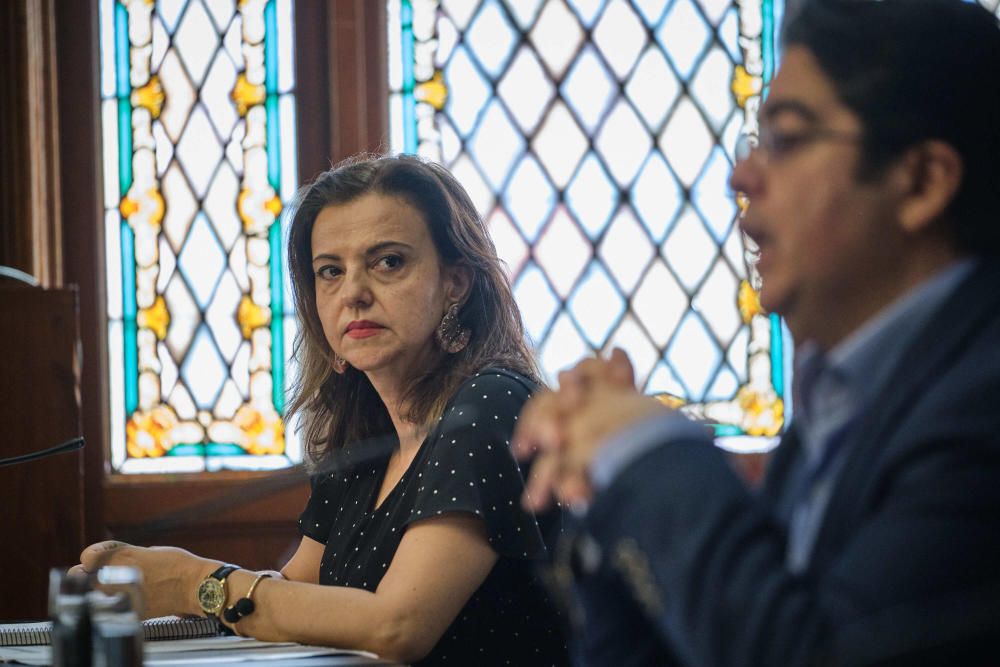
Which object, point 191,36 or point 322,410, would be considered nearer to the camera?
point 322,410

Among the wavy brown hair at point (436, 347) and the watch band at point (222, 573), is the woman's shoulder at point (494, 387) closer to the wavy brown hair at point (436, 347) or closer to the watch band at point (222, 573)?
the wavy brown hair at point (436, 347)

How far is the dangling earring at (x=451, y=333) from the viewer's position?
6.78 ft

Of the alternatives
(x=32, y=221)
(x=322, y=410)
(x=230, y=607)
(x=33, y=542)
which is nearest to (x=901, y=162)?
(x=230, y=607)

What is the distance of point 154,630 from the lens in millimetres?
1715

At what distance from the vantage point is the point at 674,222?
3.59m

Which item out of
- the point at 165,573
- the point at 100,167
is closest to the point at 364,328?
the point at 165,573

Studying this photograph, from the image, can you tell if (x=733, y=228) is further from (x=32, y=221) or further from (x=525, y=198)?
(x=32, y=221)

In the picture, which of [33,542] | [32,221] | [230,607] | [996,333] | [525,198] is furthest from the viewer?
[525,198]

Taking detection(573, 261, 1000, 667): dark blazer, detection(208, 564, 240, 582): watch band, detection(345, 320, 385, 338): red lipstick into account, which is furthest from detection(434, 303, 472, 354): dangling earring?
detection(573, 261, 1000, 667): dark blazer

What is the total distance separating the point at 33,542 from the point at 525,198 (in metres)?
1.66

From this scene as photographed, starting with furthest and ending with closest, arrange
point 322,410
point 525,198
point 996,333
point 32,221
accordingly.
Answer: point 525,198 < point 32,221 < point 322,410 < point 996,333

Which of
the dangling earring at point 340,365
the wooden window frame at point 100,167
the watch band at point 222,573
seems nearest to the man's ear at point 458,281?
the dangling earring at point 340,365

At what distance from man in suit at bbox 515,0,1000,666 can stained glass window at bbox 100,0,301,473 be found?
2623mm

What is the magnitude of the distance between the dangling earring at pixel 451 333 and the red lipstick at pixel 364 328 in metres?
0.10
